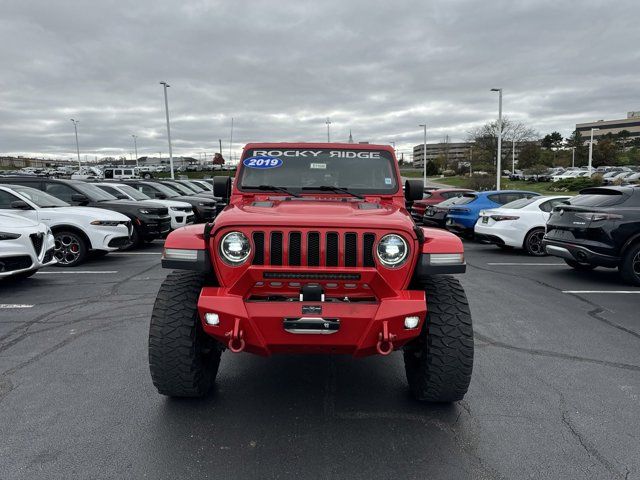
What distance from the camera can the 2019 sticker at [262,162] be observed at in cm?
450

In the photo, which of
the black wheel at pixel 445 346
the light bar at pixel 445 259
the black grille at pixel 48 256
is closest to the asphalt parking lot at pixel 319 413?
the black wheel at pixel 445 346

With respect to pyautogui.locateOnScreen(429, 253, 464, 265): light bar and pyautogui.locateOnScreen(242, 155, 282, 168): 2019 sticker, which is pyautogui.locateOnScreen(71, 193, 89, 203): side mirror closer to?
pyautogui.locateOnScreen(242, 155, 282, 168): 2019 sticker

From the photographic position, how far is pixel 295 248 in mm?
2973

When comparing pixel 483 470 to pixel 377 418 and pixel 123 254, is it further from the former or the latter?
pixel 123 254

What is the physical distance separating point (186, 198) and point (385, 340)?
41.8ft

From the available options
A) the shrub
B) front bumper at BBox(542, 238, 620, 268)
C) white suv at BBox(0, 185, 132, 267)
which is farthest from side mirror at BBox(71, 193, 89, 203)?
the shrub

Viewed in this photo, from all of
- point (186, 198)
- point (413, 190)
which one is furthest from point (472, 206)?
point (413, 190)

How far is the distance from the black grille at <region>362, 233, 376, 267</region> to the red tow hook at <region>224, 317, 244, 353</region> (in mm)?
863

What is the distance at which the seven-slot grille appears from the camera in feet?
9.64

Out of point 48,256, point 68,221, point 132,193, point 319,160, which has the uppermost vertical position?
point 319,160

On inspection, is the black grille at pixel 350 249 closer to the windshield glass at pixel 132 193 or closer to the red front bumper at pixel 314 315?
the red front bumper at pixel 314 315

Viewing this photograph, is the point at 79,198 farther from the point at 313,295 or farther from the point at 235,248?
the point at 313,295

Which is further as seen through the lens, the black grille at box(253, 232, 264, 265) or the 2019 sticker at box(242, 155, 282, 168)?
the 2019 sticker at box(242, 155, 282, 168)

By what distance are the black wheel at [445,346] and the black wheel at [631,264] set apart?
5392 millimetres
